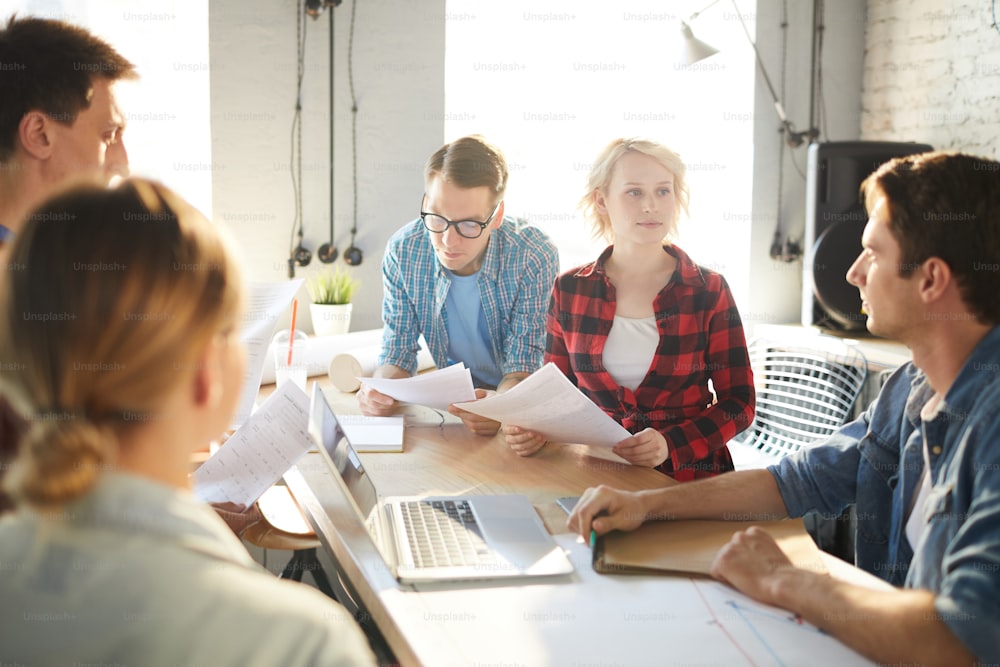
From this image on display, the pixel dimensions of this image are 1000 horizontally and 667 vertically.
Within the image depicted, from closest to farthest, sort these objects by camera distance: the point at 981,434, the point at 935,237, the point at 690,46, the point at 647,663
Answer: the point at 647,663, the point at 981,434, the point at 935,237, the point at 690,46

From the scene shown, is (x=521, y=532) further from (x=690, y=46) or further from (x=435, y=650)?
(x=690, y=46)

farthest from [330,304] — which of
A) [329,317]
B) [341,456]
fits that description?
[341,456]

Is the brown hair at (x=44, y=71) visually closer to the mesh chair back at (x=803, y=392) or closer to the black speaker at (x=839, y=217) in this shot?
the mesh chair back at (x=803, y=392)

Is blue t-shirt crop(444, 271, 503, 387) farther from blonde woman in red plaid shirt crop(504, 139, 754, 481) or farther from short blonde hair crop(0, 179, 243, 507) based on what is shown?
short blonde hair crop(0, 179, 243, 507)

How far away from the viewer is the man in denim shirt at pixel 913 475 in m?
1.03

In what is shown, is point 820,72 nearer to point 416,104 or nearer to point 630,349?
point 416,104

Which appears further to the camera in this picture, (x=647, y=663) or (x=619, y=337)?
(x=619, y=337)

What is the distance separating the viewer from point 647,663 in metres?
1.05

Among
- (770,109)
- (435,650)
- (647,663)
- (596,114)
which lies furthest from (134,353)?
(770,109)

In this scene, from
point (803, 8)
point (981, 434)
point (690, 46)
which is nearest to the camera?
point (981, 434)

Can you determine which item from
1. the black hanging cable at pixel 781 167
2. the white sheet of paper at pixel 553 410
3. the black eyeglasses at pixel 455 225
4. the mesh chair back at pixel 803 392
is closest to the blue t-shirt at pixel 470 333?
the black eyeglasses at pixel 455 225

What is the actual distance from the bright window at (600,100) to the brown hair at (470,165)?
1.54 meters

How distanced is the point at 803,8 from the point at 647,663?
390 centimetres

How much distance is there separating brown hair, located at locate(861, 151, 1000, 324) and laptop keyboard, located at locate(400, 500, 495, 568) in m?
0.77
